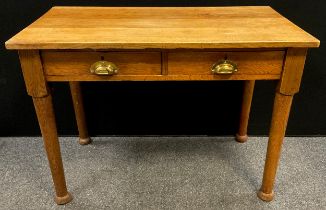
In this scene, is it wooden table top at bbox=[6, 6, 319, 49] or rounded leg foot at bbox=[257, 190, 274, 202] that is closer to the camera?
wooden table top at bbox=[6, 6, 319, 49]

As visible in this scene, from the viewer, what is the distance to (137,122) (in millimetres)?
1808

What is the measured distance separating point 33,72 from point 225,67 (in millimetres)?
642

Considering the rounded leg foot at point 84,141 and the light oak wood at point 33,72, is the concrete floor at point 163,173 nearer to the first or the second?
the rounded leg foot at point 84,141

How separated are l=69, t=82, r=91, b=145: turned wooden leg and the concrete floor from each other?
0.05m

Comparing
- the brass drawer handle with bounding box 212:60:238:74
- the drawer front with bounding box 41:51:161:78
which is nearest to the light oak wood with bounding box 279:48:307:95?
the brass drawer handle with bounding box 212:60:238:74

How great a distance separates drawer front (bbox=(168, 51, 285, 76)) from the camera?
1.08 metres

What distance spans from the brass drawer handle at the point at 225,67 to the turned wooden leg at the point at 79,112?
77 cm

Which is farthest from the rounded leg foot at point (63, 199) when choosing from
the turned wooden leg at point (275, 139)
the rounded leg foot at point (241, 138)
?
the rounded leg foot at point (241, 138)

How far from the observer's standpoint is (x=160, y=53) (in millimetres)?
1072

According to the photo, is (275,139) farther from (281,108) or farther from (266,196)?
(266,196)

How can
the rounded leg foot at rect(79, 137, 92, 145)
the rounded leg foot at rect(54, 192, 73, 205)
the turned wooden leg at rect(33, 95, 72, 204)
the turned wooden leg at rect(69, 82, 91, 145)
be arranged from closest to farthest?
the turned wooden leg at rect(33, 95, 72, 204) < the rounded leg foot at rect(54, 192, 73, 205) < the turned wooden leg at rect(69, 82, 91, 145) < the rounded leg foot at rect(79, 137, 92, 145)

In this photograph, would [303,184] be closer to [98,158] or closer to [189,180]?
[189,180]

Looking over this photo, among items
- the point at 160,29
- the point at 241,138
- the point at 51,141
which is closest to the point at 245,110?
the point at 241,138

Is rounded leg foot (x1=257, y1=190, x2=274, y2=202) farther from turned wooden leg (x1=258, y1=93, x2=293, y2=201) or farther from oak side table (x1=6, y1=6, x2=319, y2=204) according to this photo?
oak side table (x1=6, y1=6, x2=319, y2=204)
